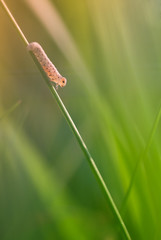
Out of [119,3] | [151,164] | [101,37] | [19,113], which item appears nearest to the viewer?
[151,164]

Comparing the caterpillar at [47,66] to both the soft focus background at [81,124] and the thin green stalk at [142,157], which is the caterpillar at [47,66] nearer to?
the soft focus background at [81,124]

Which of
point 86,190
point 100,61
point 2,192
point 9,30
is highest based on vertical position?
point 9,30

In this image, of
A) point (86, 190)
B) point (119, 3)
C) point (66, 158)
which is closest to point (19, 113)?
point (66, 158)

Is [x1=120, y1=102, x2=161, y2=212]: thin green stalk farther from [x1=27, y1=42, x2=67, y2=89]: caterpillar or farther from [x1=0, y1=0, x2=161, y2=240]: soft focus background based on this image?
[x1=27, y1=42, x2=67, y2=89]: caterpillar

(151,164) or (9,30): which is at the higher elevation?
(9,30)

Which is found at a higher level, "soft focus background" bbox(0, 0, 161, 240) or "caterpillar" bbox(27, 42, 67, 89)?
"caterpillar" bbox(27, 42, 67, 89)

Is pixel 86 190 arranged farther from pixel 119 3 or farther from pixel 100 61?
pixel 119 3

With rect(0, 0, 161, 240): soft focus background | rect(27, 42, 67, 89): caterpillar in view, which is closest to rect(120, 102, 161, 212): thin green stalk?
rect(0, 0, 161, 240): soft focus background

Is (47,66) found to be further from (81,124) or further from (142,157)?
(142,157)

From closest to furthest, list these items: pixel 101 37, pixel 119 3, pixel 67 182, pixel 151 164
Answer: pixel 151 164 → pixel 67 182 → pixel 101 37 → pixel 119 3
